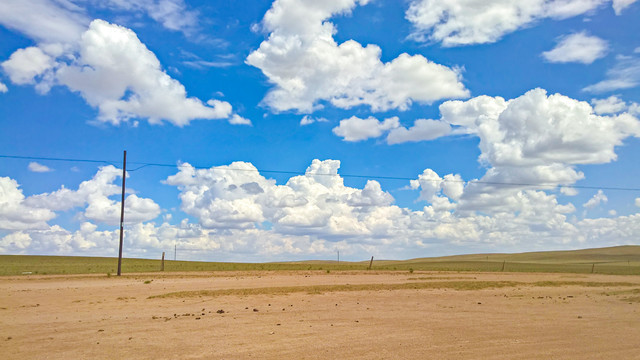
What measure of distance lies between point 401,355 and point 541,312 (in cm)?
1015

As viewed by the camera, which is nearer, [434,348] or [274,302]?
[434,348]

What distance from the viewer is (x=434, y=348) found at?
11.5 metres

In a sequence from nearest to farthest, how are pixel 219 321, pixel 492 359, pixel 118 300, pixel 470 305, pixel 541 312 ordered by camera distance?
pixel 492 359
pixel 219 321
pixel 541 312
pixel 470 305
pixel 118 300

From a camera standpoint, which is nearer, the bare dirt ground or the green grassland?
the bare dirt ground

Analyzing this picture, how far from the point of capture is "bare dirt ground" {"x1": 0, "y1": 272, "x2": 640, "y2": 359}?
11.2m

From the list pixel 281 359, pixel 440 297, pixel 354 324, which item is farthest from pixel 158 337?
pixel 440 297

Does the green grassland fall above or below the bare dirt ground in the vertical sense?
above

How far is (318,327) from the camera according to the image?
47.6ft

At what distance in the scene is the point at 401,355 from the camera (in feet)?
35.1

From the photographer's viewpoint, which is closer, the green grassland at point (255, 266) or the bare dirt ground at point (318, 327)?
the bare dirt ground at point (318, 327)

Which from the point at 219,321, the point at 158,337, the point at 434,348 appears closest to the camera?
the point at 434,348

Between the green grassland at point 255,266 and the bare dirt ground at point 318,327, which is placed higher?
the green grassland at point 255,266

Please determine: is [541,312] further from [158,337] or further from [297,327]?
[158,337]

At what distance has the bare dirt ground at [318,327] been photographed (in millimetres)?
11211
